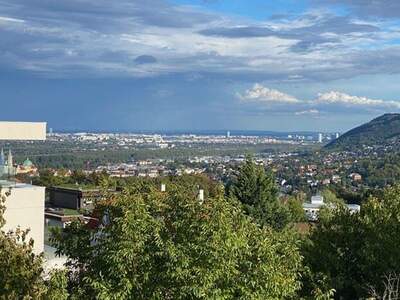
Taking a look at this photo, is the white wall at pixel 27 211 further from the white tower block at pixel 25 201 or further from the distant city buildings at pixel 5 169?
the distant city buildings at pixel 5 169

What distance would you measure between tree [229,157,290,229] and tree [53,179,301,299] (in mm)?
18789

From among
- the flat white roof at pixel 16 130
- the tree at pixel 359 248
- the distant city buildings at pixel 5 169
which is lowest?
the tree at pixel 359 248

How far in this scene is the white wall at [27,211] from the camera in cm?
2047

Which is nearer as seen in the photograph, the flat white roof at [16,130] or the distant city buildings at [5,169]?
the flat white roof at [16,130]

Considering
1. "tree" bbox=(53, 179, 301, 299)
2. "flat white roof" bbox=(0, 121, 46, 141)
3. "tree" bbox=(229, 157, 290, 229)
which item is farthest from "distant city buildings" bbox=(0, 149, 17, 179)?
"tree" bbox=(229, 157, 290, 229)

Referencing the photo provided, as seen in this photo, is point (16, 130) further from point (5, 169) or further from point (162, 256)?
point (162, 256)

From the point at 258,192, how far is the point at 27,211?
1413 centimetres

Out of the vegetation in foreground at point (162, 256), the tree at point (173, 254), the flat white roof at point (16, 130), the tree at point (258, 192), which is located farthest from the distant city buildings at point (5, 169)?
the tree at point (258, 192)

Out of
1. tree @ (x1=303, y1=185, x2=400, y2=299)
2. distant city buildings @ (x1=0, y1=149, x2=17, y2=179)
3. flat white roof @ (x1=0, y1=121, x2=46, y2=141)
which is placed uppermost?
flat white roof @ (x1=0, y1=121, x2=46, y2=141)

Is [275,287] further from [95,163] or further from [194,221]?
[95,163]

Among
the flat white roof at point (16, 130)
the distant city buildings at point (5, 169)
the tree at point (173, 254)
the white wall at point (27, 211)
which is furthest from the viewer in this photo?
the distant city buildings at point (5, 169)

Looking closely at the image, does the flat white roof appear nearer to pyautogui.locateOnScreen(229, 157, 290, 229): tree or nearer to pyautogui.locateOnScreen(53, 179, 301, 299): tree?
pyautogui.locateOnScreen(53, 179, 301, 299): tree

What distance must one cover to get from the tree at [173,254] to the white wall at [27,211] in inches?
307

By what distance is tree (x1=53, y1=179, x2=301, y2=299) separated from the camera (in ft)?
38.0
